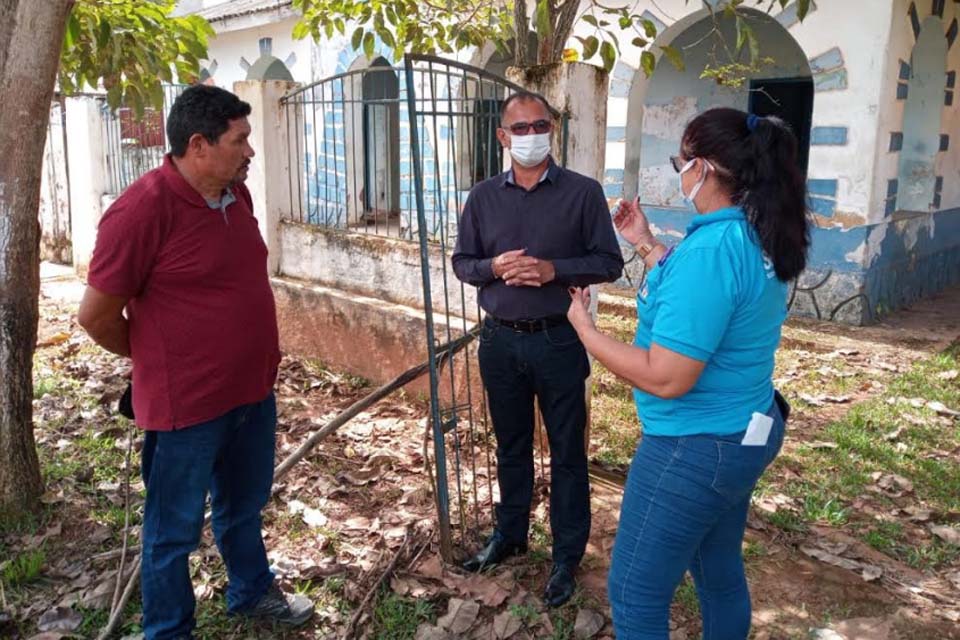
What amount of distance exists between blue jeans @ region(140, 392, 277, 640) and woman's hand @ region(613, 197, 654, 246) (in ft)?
4.68

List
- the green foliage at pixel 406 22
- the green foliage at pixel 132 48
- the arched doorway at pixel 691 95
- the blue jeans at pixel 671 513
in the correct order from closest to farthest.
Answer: the blue jeans at pixel 671 513 → the green foliage at pixel 132 48 → the green foliage at pixel 406 22 → the arched doorway at pixel 691 95

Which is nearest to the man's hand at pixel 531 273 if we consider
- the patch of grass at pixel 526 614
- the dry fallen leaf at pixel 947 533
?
the patch of grass at pixel 526 614

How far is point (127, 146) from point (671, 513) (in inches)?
344

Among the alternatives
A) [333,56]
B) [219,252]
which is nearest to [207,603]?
[219,252]

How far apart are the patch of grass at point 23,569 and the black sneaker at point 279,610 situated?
99 cm

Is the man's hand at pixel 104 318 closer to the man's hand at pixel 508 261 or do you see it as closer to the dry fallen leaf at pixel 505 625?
the man's hand at pixel 508 261

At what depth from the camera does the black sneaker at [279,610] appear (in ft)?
10.3

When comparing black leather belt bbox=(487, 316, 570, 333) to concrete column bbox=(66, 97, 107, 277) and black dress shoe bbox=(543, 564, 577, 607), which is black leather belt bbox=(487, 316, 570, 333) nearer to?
black dress shoe bbox=(543, 564, 577, 607)

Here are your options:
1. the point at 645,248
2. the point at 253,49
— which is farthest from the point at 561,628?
the point at 253,49

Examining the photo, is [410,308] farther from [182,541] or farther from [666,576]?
[666,576]

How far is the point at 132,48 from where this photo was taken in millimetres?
4480

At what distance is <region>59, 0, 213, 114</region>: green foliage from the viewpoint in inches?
177

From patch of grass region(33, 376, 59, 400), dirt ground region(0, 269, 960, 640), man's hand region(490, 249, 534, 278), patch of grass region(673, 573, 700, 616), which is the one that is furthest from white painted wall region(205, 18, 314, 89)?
patch of grass region(673, 573, 700, 616)

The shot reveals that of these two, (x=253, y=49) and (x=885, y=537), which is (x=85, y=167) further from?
(x=885, y=537)
